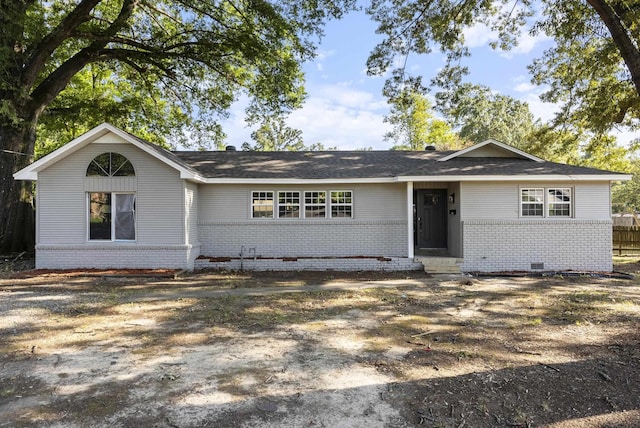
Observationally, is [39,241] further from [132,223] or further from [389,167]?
[389,167]

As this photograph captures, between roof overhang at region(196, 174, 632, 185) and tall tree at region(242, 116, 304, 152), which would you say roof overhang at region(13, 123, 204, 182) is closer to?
roof overhang at region(196, 174, 632, 185)

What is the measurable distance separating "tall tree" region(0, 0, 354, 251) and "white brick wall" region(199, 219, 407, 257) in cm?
671

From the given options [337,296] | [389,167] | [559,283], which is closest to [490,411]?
[337,296]

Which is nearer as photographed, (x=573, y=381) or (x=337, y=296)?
(x=573, y=381)

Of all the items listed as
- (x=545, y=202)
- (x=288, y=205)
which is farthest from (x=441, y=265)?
(x=288, y=205)

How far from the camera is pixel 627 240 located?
725 inches

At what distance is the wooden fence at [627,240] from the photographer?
1825 cm

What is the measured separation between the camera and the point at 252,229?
12711 millimetres

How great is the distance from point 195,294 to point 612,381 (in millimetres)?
7444

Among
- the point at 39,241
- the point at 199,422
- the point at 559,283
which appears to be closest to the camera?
the point at 199,422

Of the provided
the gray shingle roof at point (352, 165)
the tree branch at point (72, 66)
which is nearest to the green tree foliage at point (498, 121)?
the gray shingle roof at point (352, 165)

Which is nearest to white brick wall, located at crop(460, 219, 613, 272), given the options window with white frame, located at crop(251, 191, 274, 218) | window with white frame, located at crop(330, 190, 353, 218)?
window with white frame, located at crop(330, 190, 353, 218)

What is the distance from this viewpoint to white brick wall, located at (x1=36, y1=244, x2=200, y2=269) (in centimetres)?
1143

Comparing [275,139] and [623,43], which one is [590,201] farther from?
[275,139]
